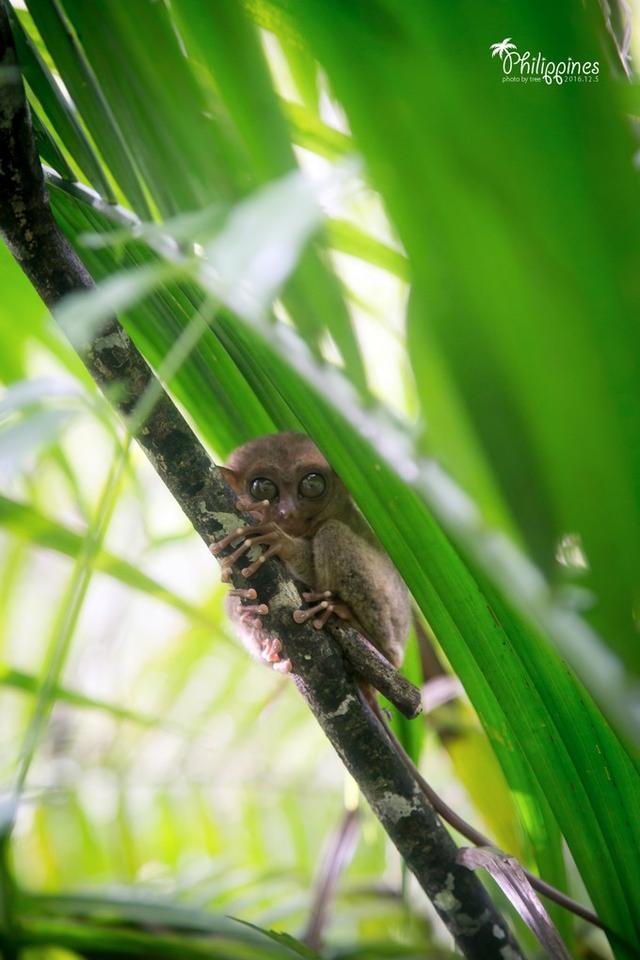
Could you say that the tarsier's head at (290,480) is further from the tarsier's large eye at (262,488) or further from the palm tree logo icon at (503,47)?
the palm tree logo icon at (503,47)

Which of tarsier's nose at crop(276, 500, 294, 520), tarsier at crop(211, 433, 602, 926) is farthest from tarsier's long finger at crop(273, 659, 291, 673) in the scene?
tarsier's nose at crop(276, 500, 294, 520)

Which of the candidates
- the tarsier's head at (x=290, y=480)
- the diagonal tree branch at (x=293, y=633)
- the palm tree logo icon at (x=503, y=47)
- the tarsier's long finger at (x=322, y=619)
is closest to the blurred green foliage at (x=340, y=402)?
the palm tree logo icon at (x=503, y=47)

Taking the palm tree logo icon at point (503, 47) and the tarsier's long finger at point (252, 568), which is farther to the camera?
the tarsier's long finger at point (252, 568)

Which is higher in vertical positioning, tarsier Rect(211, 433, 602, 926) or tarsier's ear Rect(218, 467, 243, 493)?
tarsier's ear Rect(218, 467, 243, 493)

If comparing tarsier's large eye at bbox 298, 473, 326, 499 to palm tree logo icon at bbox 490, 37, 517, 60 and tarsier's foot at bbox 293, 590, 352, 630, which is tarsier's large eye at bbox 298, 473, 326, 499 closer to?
tarsier's foot at bbox 293, 590, 352, 630

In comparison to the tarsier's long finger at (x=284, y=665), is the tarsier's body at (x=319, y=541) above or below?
above

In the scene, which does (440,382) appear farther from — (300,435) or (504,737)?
(300,435)

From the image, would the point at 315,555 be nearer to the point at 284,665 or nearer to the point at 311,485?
the point at 311,485
